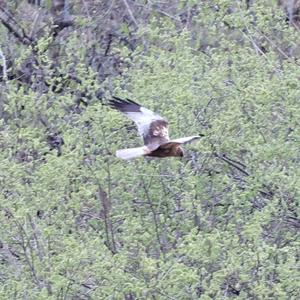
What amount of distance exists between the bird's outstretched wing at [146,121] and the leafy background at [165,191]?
0.18ft

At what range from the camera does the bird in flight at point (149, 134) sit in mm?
5398

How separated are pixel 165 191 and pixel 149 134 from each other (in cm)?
31

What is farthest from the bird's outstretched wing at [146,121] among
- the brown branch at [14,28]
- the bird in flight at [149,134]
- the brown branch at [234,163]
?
the brown branch at [14,28]

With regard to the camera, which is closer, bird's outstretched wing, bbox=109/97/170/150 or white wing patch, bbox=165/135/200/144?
white wing patch, bbox=165/135/200/144

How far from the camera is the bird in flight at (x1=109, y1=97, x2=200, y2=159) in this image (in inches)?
213

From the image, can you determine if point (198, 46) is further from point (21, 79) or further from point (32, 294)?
point (32, 294)

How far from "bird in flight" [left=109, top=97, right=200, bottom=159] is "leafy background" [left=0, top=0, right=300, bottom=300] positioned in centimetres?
6

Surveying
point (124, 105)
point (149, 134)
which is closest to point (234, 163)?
point (149, 134)

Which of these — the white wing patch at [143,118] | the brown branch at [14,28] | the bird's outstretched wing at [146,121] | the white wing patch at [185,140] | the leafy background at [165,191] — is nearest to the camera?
the leafy background at [165,191]

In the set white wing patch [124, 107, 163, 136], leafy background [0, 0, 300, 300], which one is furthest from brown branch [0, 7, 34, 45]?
white wing patch [124, 107, 163, 136]

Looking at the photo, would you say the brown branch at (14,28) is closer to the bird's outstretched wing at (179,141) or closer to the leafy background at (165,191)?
the leafy background at (165,191)

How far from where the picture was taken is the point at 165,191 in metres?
5.46

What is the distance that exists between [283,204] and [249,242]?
32 centimetres

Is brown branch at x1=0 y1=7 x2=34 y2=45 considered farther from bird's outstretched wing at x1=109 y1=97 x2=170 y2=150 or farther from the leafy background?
bird's outstretched wing at x1=109 y1=97 x2=170 y2=150
